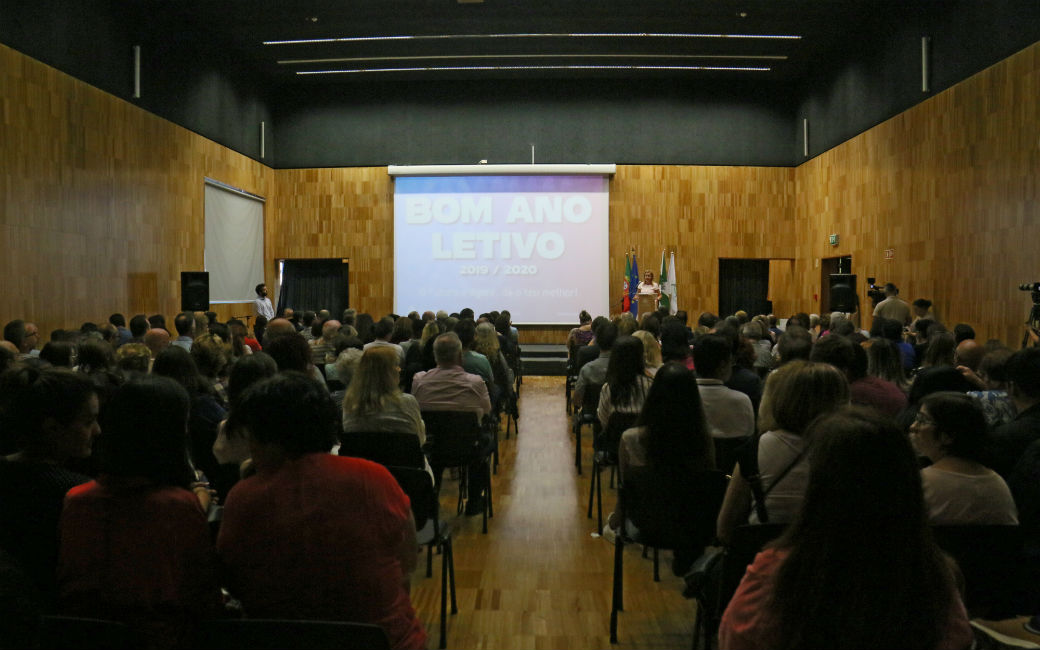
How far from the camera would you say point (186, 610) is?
176cm

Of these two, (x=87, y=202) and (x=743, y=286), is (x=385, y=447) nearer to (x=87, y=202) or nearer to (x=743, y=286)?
(x=87, y=202)

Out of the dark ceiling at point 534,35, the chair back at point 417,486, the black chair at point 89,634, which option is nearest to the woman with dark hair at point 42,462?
the black chair at point 89,634

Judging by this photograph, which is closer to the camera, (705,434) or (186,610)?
(186,610)

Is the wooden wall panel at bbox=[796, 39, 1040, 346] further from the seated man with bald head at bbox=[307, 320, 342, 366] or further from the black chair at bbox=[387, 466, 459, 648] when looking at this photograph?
the black chair at bbox=[387, 466, 459, 648]

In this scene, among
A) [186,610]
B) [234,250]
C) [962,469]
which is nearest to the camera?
[186,610]

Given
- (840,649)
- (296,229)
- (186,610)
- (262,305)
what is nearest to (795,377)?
(840,649)

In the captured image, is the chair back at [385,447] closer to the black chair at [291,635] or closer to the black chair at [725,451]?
the black chair at [725,451]

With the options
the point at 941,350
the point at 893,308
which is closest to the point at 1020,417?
the point at 941,350

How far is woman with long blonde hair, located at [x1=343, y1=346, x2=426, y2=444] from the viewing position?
158 inches

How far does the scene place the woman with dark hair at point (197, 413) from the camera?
139 inches

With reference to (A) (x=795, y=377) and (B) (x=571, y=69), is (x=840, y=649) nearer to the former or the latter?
(A) (x=795, y=377)

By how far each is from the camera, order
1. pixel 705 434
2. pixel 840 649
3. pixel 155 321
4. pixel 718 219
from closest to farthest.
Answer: pixel 840 649 → pixel 705 434 → pixel 155 321 → pixel 718 219

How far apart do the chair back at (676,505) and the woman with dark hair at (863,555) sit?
1.77 metres

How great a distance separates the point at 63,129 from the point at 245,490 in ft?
32.6
